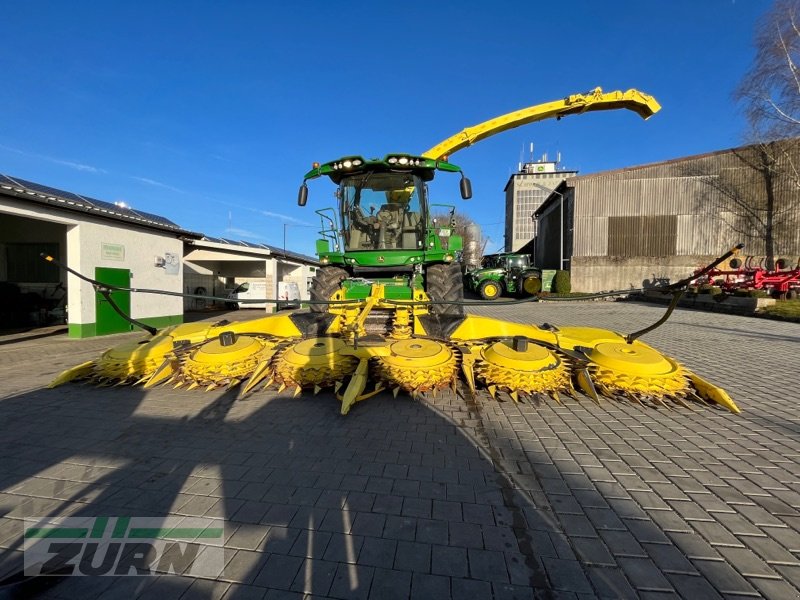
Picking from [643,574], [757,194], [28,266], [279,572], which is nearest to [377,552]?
[279,572]

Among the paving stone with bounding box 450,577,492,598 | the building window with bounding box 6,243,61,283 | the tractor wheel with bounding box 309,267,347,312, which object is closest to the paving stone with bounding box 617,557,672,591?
the paving stone with bounding box 450,577,492,598

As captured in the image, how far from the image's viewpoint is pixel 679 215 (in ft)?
79.7

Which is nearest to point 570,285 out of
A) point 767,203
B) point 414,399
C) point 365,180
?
point 767,203

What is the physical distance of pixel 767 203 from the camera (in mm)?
22906

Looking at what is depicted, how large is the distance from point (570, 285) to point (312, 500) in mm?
25722

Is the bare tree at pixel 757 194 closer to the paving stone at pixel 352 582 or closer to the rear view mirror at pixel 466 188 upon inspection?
the rear view mirror at pixel 466 188

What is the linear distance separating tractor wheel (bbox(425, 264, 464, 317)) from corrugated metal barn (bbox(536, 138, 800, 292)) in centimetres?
2181

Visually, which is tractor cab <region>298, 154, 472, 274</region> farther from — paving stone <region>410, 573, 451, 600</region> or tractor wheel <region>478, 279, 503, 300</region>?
tractor wheel <region>478, 279, 503, 300</region>

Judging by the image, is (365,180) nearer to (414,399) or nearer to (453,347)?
(453,347)

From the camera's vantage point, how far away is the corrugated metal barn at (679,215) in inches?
895

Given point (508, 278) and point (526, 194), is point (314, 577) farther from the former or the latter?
point (526, 194)

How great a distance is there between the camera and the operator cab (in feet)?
21.6

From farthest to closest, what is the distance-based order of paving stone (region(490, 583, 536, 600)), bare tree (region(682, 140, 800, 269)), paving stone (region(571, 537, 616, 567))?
1. bare tree (region(682, 140, 800, 269))
2. paving stone (region(571, 537, 616, 567))
3. paving stone (region(490, 583, 536, 600))

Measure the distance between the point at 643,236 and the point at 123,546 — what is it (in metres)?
29.9
